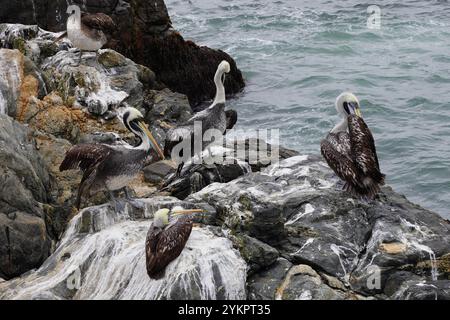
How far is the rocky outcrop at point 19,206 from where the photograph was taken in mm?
7875

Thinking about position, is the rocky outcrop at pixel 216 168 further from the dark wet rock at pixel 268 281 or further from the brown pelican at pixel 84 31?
the brown pelican at pixel 84 31

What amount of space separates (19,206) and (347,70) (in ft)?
48.4

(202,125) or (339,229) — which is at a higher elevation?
(202,125)

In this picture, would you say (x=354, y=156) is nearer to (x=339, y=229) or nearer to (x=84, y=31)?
(x=339, y=229)

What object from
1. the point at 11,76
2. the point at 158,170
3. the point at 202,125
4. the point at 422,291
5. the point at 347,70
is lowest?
the point at 347,70

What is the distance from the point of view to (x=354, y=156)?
905 cm

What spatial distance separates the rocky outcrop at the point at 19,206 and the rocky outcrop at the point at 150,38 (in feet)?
22.4

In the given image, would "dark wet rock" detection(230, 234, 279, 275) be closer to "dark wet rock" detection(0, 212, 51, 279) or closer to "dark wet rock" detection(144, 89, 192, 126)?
"dark wet rock" detection(0, 212, 51, 279)

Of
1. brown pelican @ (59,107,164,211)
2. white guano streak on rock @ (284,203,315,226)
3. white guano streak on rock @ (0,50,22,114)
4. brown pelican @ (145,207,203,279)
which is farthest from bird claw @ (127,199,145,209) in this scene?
white guano streak on rock @ (0,50,22,114)

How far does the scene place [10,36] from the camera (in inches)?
512

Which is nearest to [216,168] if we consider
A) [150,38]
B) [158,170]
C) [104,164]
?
[158,170]

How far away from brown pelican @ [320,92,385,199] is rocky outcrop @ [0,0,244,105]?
7370 mm
